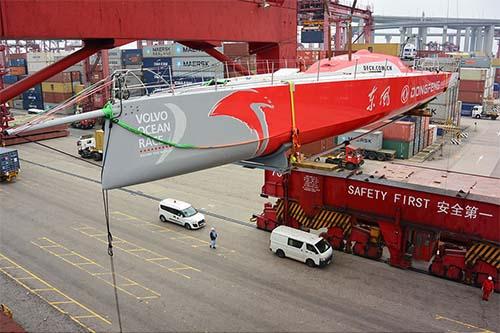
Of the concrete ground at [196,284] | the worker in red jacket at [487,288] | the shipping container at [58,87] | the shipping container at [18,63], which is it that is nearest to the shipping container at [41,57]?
the shipping container at [58,87]

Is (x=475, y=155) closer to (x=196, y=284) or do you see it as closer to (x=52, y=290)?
(x=196, y=284)

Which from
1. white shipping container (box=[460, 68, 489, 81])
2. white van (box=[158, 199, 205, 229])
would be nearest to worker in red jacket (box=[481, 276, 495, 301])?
white van (box=[158, 199, 205, 229])

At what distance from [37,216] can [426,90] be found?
59.9ft

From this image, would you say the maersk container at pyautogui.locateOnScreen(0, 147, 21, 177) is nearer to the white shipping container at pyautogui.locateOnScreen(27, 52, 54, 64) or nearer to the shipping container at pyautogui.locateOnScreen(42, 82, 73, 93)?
the shipping container at pyautogui.locateOnScreen(42, 82, 73, 93)

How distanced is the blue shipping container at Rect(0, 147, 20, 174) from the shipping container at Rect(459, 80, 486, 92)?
4601cm

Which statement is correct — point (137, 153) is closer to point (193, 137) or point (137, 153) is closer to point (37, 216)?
point (193, 137)

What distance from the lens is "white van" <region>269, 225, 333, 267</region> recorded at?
14734mm

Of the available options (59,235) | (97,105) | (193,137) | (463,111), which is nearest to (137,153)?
(193,137)

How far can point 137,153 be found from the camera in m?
7.45

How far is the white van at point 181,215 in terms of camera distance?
18.2 meters

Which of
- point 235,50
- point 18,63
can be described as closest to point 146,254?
point 235,50

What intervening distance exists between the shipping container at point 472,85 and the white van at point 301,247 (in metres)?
41.9

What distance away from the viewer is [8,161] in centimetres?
2545

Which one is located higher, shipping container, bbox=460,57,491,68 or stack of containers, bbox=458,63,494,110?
shipping container, bbox=460,57,491,68
